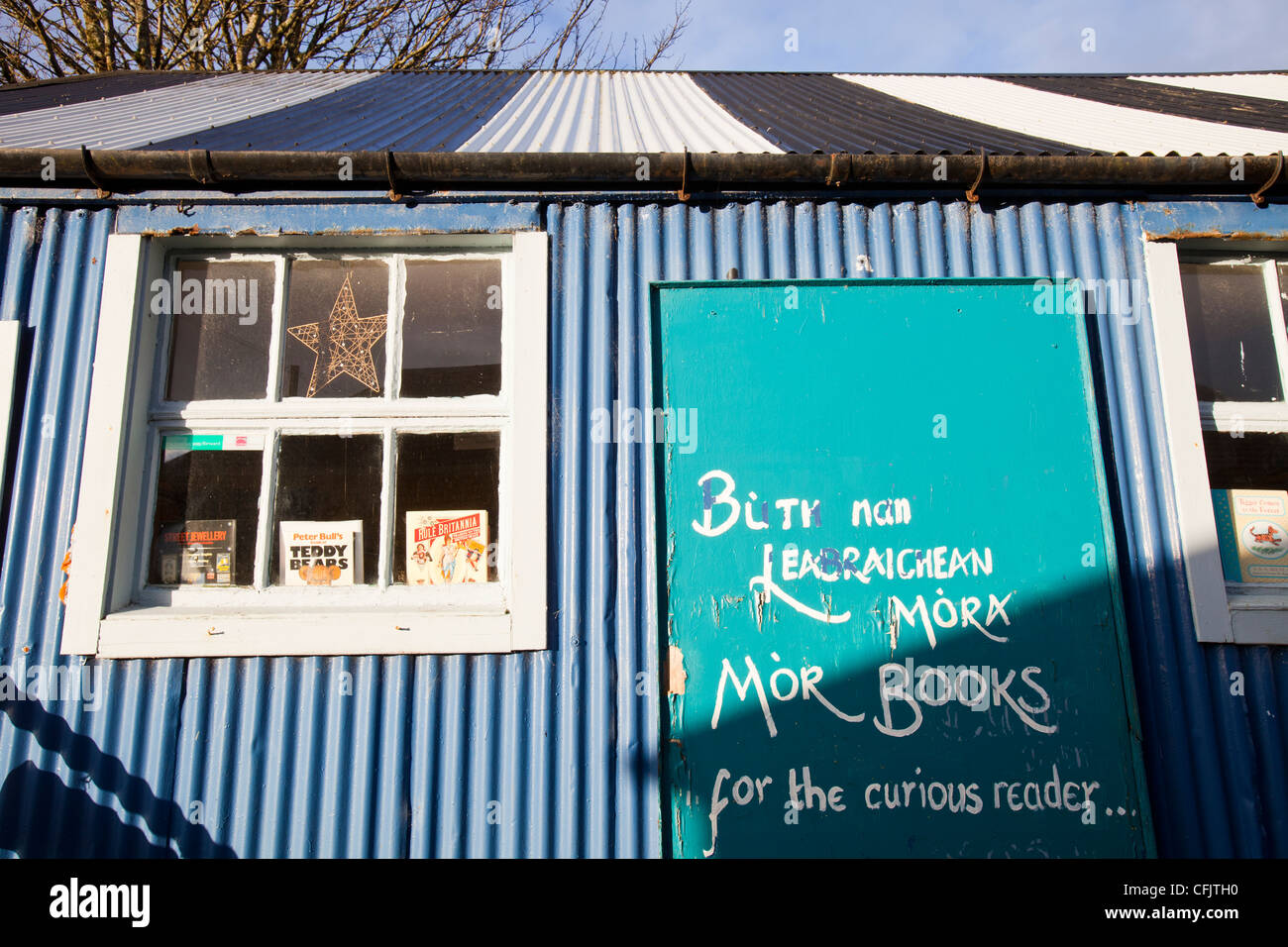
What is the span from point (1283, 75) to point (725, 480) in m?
5.50

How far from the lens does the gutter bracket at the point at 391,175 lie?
2.69 meters

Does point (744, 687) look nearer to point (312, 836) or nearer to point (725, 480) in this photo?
point (725, 480)

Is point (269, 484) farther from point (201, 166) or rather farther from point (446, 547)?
point (201, 166)

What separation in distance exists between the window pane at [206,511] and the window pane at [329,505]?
0.41ft

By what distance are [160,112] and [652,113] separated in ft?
8.80

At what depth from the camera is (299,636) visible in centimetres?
246

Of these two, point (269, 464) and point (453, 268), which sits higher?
point (453, 268)

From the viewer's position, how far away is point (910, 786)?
235 cm

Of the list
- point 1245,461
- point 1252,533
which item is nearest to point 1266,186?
point 1245,461

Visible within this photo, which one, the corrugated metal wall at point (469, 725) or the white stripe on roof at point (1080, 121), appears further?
the white stripe on roof at point (1080, 121)

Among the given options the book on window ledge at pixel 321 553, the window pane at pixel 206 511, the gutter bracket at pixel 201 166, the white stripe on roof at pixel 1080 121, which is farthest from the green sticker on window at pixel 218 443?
the white stripe on roof at pixel 1080 121

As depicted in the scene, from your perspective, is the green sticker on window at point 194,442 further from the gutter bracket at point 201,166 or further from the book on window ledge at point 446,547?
the gutter bracket at point 201,166

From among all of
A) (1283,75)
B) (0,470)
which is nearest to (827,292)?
(0,470)
